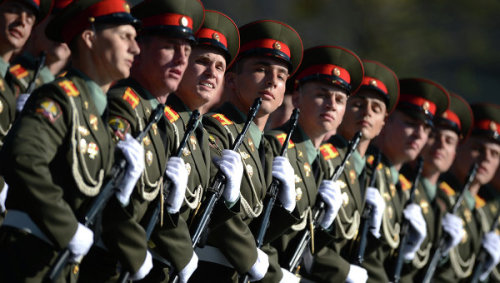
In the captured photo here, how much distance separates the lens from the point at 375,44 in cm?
2064

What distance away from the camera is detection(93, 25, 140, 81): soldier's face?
548 centimetres

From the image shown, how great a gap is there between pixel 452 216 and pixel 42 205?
5581mm

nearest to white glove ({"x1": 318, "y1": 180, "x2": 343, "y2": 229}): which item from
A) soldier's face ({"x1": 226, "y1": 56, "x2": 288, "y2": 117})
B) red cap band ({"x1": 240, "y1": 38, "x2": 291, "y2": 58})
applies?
soldier's face ({"x1": 226, "y1": 56, "x2": 288, "y2": 117})

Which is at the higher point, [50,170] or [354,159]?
[354,159]

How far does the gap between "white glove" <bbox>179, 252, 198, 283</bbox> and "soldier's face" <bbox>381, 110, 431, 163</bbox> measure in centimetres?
335

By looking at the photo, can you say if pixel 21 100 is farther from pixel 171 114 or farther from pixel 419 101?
pixel 419 101

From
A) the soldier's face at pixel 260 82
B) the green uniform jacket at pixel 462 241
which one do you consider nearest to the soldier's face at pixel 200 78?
the soldier's face at pixel 260 82

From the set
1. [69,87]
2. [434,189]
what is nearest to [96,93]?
[69,87]

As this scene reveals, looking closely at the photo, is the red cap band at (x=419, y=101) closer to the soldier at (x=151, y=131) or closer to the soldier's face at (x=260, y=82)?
the soldier's face at (x=260, y=82)

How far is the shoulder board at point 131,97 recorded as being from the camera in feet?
18.8

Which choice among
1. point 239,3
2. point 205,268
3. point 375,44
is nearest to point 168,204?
point 205,268

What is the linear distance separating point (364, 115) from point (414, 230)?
4.22 ft

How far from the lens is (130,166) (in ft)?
17.6

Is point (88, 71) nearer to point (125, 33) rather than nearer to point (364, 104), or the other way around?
point (125, 33)
